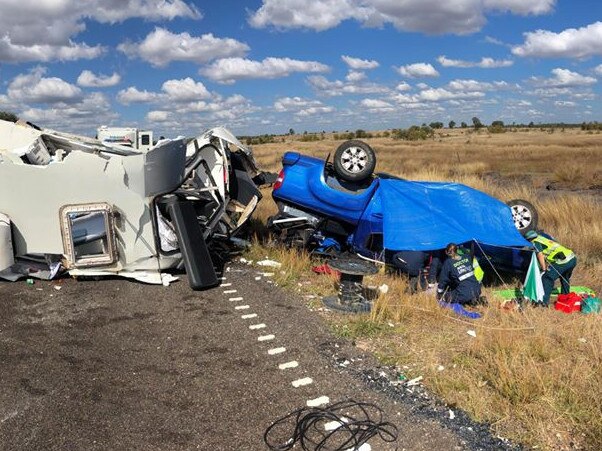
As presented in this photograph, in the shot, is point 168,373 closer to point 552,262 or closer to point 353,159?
point 353,159

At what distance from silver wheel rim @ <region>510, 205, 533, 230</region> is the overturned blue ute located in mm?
15

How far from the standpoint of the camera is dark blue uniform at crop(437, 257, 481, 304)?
21.9ft

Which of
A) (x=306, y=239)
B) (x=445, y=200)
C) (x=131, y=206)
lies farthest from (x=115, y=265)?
(x=445, y=200)

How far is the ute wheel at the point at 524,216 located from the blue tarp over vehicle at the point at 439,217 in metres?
0.92

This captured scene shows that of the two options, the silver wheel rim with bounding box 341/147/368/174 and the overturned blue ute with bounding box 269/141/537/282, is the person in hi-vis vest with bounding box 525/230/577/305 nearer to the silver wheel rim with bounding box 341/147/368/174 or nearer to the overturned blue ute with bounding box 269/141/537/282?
the overturned blue ute with bounding box 269/141/537/282

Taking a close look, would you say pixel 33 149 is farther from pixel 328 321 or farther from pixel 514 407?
pixel 514 407

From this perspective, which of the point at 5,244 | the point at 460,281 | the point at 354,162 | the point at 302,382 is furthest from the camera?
the point at 354,162

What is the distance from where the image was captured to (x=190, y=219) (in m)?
7.66

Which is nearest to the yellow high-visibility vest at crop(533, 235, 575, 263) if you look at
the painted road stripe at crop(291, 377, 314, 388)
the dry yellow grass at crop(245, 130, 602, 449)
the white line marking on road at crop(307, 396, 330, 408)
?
the dry yellow grass at crop(245, 130, 602, 449)

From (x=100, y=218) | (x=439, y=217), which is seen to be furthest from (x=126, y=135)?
(x=439, y=217)

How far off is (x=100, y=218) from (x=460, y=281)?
508 centimetres

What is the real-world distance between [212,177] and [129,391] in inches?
189

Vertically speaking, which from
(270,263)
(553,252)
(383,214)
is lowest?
(270,263)

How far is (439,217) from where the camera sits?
23.6 ft
